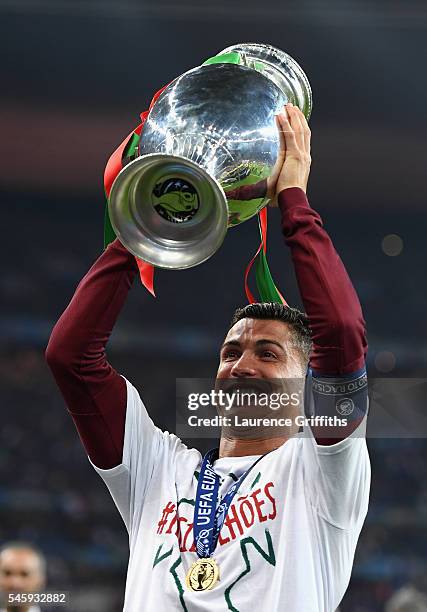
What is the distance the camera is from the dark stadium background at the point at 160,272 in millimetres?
8844

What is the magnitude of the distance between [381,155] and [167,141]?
25.6 feet

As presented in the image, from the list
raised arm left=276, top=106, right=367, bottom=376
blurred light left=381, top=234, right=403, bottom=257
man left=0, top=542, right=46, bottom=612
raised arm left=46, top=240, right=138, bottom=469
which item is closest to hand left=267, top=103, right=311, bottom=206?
raised arm left=276, top=106, right=367, bottom=376

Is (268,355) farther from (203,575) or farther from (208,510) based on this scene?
(203,575)

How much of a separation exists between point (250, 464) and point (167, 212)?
675 millimetres

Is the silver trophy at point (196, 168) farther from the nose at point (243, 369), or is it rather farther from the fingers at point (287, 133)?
the nose at point (243, 369)

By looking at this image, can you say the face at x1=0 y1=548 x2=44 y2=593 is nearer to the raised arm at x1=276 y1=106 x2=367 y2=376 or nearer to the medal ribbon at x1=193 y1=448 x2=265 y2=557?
the medal ribbon at x1=193 y1=448 x2=265 y2=557

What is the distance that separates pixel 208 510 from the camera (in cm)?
204

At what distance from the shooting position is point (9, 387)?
33.3 ft

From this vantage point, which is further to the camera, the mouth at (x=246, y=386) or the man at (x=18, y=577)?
the man at (x=18, y=577)

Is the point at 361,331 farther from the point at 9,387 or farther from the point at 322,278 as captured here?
the point at 9,387

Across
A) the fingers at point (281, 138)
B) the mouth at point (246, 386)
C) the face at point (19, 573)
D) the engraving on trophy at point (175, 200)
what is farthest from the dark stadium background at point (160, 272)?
the engraving on trophy at point (175, 200)

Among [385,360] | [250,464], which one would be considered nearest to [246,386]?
[250,464]

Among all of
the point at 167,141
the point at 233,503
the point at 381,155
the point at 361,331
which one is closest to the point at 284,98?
the point at 167,141

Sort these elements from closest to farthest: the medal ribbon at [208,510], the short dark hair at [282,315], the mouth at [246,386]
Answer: the medal ribbon at [208,510] → the mouth at [246,386] → the short dark hair at [282,315]
